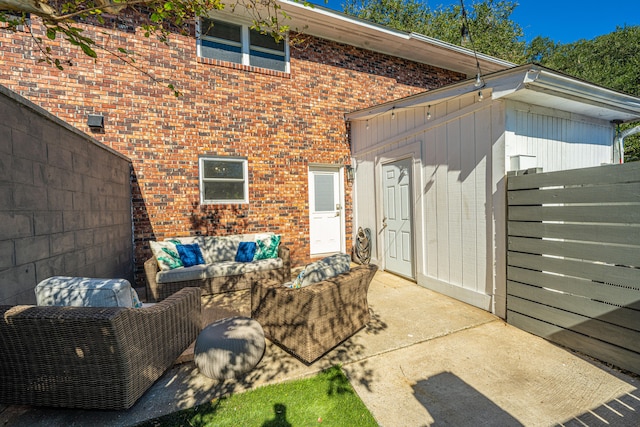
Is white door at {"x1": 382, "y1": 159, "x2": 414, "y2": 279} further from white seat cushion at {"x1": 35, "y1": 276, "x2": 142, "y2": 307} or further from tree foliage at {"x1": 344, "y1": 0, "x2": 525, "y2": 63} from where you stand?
tree foliage at {"x1": 344, "y1": 0, "x2": 525, "y2": 63}

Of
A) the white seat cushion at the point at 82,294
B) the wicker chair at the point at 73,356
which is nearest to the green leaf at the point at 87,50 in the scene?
the white seat cushion at the point at 82,294

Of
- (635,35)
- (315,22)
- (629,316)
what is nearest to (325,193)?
(315,22)

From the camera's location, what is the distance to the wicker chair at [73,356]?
6.32ft

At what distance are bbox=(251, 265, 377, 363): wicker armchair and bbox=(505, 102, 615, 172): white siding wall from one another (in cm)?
275

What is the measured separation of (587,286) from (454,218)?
180 centimetres

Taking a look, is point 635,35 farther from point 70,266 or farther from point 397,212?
point 70,266

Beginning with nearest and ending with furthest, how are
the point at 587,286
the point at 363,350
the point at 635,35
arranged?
the point at 587,286 → the point at 363,350 → the point at 635,35

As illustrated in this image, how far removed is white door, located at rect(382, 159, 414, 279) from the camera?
5328 millimetres

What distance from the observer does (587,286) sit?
2.77 metres

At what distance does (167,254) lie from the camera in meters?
4.64

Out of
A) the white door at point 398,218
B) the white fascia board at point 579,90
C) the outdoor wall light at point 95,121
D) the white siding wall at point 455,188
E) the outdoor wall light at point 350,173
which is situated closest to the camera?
the white fascia board at point 579,90

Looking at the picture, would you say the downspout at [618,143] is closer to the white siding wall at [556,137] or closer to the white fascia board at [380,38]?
the white siding wall at [556,137]

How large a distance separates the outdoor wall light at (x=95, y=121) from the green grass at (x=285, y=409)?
512cm

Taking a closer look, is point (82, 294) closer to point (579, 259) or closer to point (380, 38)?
point (579, 259)
